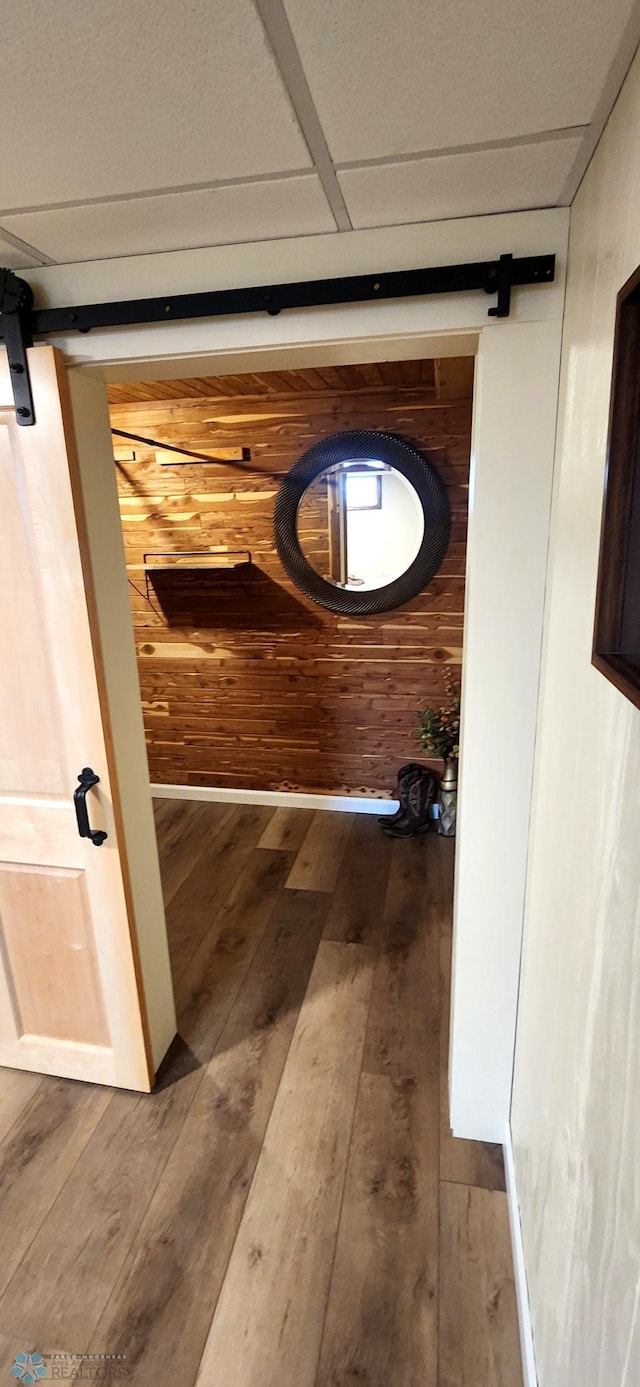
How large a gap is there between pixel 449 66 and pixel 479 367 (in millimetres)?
531

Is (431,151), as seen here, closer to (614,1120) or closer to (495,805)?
(495,805)

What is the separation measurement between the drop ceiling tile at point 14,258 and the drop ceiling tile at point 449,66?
736 mm

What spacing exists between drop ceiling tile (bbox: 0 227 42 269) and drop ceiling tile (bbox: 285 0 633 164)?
2.41 feet

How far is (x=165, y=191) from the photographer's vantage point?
1079mm

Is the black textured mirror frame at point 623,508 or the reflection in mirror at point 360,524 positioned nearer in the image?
the black textured mirror frame at point 623,508

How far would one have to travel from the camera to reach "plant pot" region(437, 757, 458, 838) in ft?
10.8

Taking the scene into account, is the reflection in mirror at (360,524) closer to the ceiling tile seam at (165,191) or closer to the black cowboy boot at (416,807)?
the black cowboy boot at (416,807)

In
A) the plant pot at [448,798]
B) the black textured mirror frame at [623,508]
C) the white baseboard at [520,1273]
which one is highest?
the black textured mirror frame at [623,508]

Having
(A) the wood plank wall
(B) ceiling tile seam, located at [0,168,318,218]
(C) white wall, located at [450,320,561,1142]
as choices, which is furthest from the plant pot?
(B) ceiling tile seam, located at [0,168,318,218]

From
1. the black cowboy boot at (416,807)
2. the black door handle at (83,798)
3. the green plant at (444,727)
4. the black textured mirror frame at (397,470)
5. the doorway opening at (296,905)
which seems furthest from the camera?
the black cowboy boot at (416,807)

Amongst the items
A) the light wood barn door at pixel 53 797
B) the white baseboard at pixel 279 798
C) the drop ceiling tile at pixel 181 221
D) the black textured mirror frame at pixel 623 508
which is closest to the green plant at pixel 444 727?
the white baseboard at pixel 279 798

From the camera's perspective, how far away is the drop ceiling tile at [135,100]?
2.35ft

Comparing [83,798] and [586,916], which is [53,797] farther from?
[586,916]

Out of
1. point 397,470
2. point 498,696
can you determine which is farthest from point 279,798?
point 498,696
